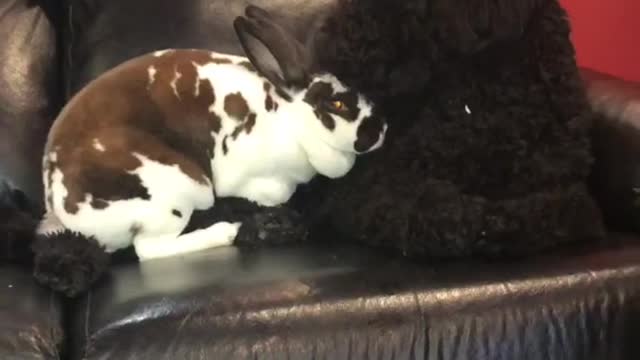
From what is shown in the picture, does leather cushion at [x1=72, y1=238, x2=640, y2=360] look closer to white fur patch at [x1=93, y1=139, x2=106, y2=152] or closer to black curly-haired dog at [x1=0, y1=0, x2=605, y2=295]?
black curly-haired dog at [x1=0, y1=0, x2=605, y2=295]

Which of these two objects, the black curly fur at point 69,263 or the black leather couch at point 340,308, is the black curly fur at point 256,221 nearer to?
the black leather couch at point 340,308

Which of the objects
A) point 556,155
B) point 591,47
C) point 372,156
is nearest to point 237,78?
point 372,156

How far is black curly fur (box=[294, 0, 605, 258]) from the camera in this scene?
1282 millimetres

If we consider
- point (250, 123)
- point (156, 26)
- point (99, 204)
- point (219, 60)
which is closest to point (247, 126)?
point (250, 123)

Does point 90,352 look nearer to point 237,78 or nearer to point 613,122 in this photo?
point 237,78

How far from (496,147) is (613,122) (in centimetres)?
23

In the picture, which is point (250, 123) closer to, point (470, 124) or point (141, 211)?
point (141, 211)

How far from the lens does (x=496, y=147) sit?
4.38ft

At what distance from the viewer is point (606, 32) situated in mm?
2078

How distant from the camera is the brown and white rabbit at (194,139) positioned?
4.43 ft

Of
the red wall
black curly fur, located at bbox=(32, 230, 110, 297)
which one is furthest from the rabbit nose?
the red wall

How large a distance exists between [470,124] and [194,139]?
1.26ft

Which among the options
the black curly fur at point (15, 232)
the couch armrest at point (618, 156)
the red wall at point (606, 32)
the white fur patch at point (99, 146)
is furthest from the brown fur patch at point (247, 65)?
the red wall at point (606, 32)

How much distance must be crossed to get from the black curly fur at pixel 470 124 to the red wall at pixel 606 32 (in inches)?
28.7
